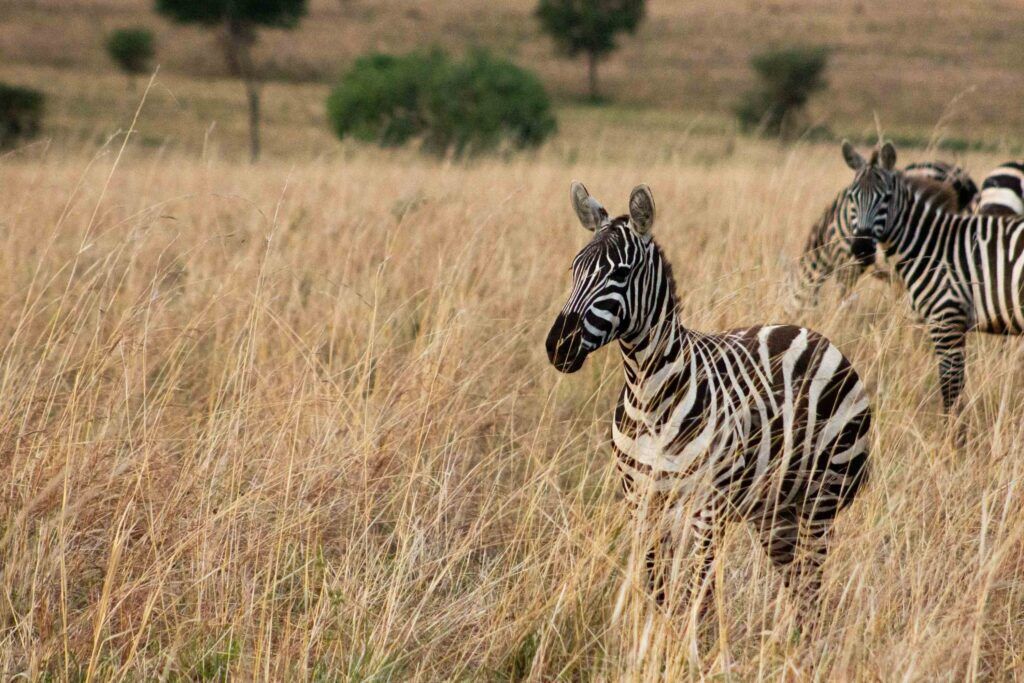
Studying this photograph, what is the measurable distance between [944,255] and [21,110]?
29.2m

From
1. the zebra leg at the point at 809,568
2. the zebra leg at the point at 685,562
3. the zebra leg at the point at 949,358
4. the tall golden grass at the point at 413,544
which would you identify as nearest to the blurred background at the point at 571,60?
the zebra leg at the point at 949,358

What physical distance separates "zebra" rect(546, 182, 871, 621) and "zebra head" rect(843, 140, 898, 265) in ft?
6.56

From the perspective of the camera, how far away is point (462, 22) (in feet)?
203

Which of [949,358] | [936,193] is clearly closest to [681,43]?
[936,193]

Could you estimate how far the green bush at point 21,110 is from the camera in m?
27.9

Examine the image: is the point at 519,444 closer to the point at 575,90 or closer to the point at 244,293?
the point at 244,293

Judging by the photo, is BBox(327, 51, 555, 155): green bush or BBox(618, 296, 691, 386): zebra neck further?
BBox(327, 51, 555, 155): green bush

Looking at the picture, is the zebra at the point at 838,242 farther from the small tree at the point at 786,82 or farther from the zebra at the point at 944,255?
the small tree at the point at 786,82

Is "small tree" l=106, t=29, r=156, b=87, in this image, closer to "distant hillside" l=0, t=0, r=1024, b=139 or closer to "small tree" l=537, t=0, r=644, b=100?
"distant hillside" l=0, t=0, r=1024, b=139

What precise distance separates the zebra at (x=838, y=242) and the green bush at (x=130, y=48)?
41166 millimetres

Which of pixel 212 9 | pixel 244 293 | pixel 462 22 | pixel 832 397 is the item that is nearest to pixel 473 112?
pixel 212 9

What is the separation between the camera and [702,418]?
2.78 m

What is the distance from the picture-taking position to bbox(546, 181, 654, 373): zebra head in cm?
254

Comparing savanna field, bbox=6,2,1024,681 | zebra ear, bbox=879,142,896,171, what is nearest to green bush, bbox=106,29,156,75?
savanna field, bbox=6,2,1024,681
